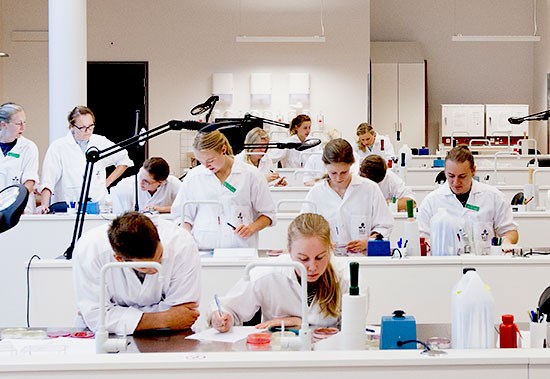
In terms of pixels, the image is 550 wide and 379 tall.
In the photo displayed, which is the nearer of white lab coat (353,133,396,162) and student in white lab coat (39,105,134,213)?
student in white lab coat (39,105,134,213)

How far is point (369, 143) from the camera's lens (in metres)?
8.20

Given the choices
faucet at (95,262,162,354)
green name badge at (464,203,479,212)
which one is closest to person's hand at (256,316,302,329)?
faucet at (95,262,162,354)

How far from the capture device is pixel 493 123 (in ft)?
43.4

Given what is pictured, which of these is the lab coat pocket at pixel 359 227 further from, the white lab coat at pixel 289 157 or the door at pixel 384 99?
the door at pixel 384 99

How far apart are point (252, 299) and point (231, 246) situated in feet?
5.39

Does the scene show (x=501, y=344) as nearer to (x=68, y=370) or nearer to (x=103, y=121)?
(x=68, y=370)

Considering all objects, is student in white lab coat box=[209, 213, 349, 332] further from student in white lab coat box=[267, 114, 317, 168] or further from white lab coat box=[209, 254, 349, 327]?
student in white lab coat box=[267, 114, 317, 168]

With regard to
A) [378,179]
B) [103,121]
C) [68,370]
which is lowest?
[68,370]

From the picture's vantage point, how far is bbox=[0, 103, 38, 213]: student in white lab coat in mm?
6012

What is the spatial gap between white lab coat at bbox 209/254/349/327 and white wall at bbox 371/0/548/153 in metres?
11.3

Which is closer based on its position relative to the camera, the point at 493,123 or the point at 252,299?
the point at 252,299

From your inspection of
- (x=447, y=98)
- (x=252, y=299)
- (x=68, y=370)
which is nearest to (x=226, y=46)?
(x=447, y=98)

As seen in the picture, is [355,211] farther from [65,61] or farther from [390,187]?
[65,61]

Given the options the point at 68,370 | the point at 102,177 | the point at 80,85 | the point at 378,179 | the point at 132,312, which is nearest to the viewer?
the point at 68,370
